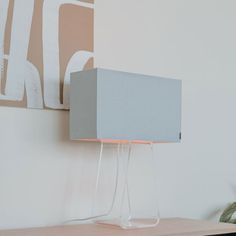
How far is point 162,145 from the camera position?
8.20 ft

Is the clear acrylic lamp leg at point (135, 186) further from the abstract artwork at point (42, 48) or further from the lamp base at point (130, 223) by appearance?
the abstract artwork at point (42, 48)

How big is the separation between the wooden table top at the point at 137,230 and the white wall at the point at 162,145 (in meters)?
0.15

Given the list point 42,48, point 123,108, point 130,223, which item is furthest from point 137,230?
point 42,48

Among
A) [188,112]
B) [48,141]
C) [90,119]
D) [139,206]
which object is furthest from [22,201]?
[188,112]

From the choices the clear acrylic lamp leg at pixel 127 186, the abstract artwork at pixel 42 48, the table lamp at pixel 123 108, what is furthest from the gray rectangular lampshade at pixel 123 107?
the clear acrylic lamp leg at pixel 127 186

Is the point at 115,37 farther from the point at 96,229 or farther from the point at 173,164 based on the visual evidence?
the point at 96,229

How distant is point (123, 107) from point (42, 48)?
1.47ft

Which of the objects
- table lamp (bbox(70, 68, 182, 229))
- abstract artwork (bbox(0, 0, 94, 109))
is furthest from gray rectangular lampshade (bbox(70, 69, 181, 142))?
abstract artwork (bbox(0, 0, 94, 109))

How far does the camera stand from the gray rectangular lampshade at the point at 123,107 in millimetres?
1915

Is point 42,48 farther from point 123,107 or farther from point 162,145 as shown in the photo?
point 162,145

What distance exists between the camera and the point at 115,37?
235cm

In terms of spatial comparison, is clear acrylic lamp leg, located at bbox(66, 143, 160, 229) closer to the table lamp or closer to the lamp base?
the lamp base

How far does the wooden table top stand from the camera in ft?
6.04

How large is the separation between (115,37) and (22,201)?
0.85 metres
